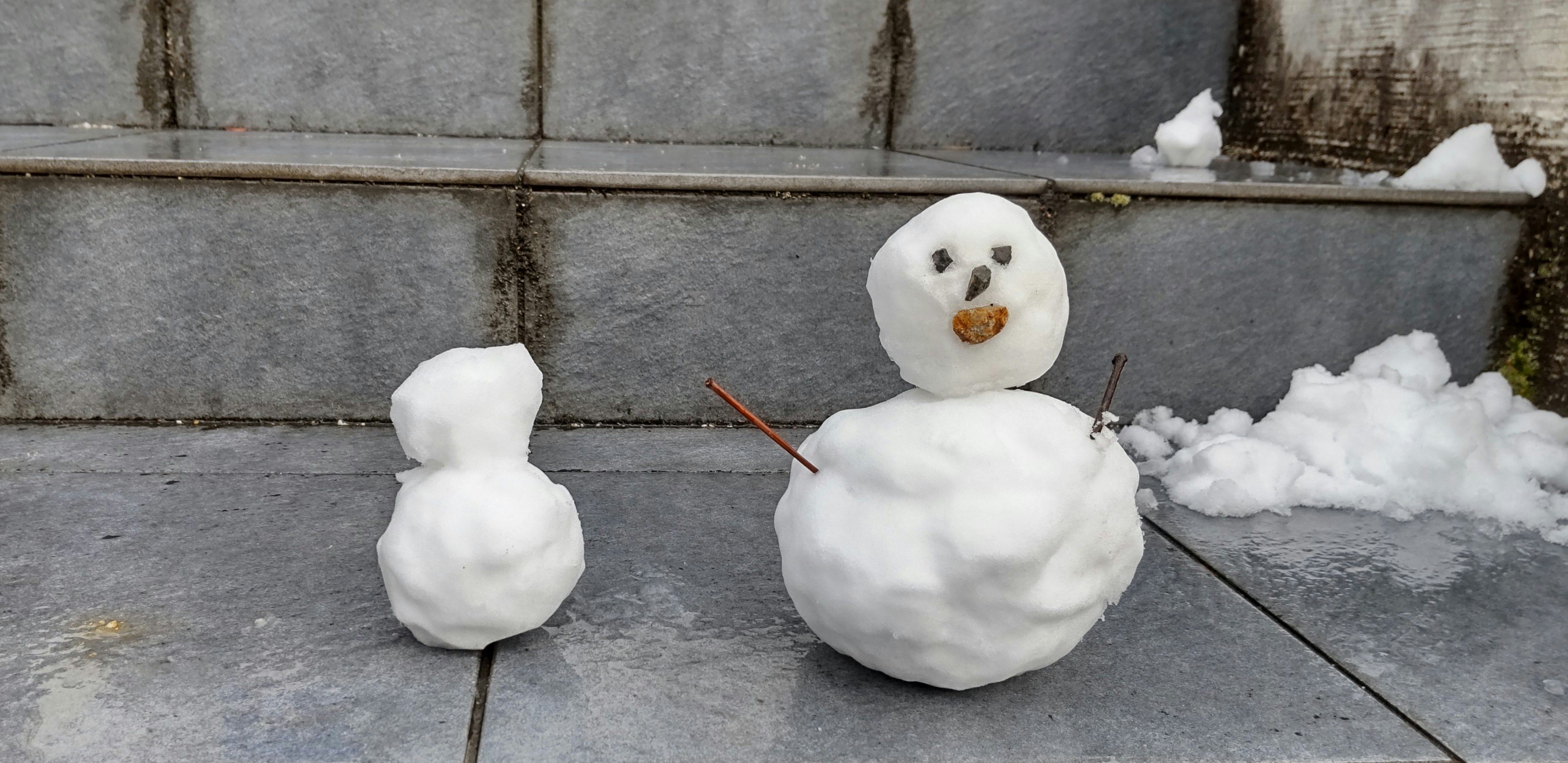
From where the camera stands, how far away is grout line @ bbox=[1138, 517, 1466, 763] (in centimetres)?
181

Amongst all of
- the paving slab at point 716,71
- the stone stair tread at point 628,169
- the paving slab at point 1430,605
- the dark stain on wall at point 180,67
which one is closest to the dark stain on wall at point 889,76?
the paving slab at point 716,71

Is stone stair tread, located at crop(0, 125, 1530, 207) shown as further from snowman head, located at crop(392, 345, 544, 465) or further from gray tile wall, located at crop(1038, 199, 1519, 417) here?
snowman head, located at crop(392, 345, 544, 465)

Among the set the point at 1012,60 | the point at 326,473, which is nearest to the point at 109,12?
the point at 326,473

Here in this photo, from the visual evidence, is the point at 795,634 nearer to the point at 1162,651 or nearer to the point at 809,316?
the point at 1162,651

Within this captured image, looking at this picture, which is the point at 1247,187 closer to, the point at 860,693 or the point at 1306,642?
the point at 1306,642

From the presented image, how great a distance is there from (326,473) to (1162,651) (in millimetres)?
1837

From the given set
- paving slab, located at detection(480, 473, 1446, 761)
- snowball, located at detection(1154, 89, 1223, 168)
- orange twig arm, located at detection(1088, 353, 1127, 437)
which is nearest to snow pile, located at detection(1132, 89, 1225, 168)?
snowball, located at detection(1154, 89, 1223, 168)

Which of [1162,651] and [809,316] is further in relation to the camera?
[809,316]

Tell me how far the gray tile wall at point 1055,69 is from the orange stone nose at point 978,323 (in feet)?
8.90

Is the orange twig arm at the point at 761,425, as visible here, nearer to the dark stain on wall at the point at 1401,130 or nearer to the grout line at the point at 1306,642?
the grout line at the point at 1306,642

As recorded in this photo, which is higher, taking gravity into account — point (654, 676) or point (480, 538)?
point (480, 538)

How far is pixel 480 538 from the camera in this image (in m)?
1.79

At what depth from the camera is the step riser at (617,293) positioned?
292 centimetres

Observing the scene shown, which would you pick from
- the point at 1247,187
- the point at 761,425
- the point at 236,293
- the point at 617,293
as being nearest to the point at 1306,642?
the point at 761,425
